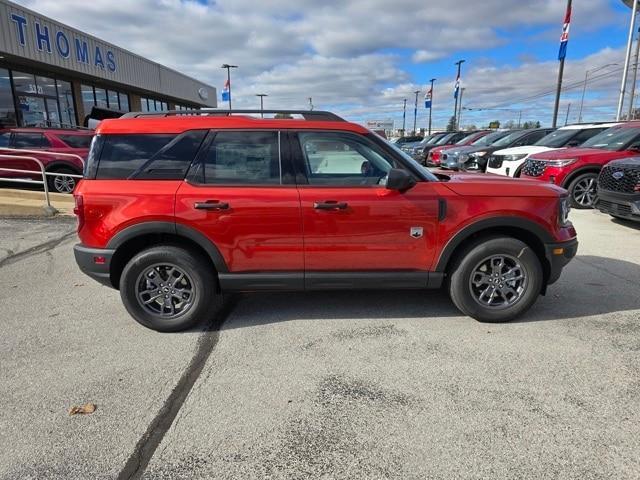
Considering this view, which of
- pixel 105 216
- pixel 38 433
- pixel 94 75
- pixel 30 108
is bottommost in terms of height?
pixel 38 433

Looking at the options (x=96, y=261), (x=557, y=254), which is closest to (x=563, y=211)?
(x=557, y=254)

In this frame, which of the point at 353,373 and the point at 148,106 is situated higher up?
the point at 148,106

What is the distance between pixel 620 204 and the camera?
7270 millimetres

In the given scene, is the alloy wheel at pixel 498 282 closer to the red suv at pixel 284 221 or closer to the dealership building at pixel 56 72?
the red suv at pixel 284 221

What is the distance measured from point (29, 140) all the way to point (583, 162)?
12.5 m

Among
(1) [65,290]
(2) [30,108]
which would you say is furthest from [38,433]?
(2) [30,108]

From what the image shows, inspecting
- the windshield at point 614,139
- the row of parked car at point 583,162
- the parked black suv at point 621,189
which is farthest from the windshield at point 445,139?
the parked black suv at point 621,189

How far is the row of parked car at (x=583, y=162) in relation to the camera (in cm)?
724

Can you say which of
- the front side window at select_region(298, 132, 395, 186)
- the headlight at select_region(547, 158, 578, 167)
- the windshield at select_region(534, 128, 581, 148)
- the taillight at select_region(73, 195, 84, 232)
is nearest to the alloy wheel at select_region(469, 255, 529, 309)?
the front side window at select_region(298, 132, 395, 186)

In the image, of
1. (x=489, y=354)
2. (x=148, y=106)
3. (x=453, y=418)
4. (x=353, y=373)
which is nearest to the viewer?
(x=453, y=418)

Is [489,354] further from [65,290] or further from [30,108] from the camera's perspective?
[30,108]

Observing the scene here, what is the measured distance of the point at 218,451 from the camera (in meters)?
2.42

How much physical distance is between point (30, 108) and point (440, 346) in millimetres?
18070

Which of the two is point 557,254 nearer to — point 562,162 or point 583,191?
point 562,162
